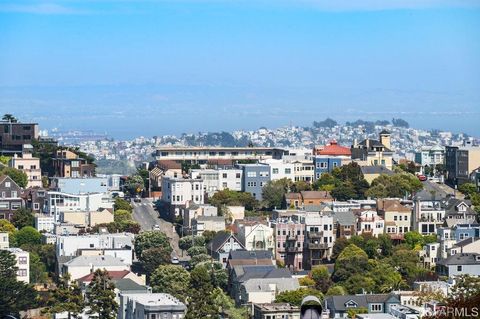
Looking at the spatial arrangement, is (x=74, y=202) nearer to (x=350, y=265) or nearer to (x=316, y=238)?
(x=316, y=238)

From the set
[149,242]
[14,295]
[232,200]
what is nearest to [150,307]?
[14,295]

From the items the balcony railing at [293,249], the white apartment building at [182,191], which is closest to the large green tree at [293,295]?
the balcony railing at [293,249]

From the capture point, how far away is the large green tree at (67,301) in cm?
2444

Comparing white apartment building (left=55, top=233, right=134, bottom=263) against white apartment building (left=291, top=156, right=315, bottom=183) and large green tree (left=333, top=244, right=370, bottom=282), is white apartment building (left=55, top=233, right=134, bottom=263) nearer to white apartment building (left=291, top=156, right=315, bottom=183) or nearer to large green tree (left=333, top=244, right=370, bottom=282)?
large green tree (left=333, top=244, right=370, bottom=282)

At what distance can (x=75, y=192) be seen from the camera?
35562mm

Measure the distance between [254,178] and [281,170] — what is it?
3.11 ft

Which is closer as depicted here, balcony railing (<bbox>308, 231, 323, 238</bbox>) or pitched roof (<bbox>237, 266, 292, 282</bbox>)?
pitched roof (<bbox>237, 266, 292, 282</bbox>)

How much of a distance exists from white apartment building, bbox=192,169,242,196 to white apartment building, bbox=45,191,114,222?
151 inches

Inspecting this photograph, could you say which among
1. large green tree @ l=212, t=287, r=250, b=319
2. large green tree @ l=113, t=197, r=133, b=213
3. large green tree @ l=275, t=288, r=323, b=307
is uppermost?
large green tree @ l=113, t=197, r=133, b=213

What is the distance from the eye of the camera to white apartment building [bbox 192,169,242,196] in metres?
37.9

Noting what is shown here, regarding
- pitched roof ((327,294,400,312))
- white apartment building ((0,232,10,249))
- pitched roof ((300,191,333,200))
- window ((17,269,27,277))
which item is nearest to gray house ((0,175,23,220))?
white apartment building ((0,232,10,249))

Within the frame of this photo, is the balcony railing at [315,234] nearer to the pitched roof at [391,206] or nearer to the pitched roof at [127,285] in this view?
A: the pitched roof at [391,206]

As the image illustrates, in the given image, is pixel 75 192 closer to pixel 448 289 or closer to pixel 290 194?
pixel 290 194

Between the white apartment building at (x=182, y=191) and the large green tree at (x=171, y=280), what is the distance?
23.6ft
